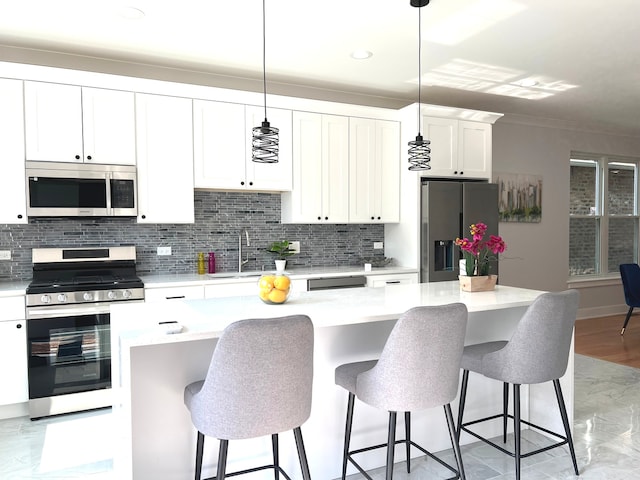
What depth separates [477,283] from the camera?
9.48 feet

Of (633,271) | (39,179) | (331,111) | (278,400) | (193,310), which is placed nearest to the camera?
(278,400)

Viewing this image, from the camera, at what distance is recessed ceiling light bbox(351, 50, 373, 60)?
3.72 meters

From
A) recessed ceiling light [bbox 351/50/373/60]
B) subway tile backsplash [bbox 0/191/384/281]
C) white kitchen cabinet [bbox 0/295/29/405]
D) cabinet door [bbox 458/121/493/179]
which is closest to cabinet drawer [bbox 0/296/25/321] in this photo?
white kitchen cabinet [bbox 0/295/29/405]

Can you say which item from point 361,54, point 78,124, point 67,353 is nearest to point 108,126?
point 78,124

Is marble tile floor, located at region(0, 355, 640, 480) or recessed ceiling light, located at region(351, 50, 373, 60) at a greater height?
recessed ceiling light, located at region(351, 50, 373, 60)

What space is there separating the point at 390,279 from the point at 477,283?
159cm

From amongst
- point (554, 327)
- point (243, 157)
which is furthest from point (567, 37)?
point (243, 157)

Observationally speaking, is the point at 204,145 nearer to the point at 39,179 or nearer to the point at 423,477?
the point at 39,179

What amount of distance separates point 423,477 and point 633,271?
15.2ft

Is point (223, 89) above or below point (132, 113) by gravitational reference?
above

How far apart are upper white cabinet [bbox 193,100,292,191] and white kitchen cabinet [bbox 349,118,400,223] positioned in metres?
0.71

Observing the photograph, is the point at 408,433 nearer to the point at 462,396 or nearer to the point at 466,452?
the point at 462,396

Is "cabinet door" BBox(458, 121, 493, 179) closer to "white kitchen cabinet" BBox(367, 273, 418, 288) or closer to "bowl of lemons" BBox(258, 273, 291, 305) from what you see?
"white kitchen cabinet" BBox(367, 273, 418, 288)

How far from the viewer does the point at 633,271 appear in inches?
225
